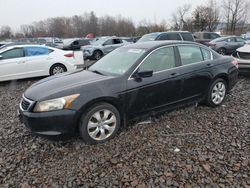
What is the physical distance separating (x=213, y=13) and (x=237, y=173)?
49919mm

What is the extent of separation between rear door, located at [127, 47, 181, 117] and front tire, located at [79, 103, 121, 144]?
1.05 feet

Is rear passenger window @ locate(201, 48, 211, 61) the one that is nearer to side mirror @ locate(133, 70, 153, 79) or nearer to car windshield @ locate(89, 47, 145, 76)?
car windshield @ locate(89, 47, 145, 76)

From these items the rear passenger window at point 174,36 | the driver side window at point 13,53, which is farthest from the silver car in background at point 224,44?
the driver side window at point 13,53

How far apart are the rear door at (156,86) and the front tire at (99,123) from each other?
12.6 inches

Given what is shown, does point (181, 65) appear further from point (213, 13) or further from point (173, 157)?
point (213, 13)

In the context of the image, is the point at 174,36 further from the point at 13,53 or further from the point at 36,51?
the point at 13,53

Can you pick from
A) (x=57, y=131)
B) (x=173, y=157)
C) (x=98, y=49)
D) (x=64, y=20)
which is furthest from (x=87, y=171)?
(x=64, y=20)

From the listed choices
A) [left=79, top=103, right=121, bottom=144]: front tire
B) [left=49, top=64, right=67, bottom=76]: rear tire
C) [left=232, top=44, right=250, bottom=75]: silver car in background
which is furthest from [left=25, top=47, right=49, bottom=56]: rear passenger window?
[left=232, top=44, right=250, bottom=75]: silver car in background

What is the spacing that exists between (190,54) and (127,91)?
1.71m

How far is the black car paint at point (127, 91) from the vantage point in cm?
295

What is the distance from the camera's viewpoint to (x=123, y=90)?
3266 millimetres

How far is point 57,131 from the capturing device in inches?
116

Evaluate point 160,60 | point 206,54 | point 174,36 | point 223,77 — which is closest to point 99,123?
point 160,60

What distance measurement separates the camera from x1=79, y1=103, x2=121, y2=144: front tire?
3072 millimetres
